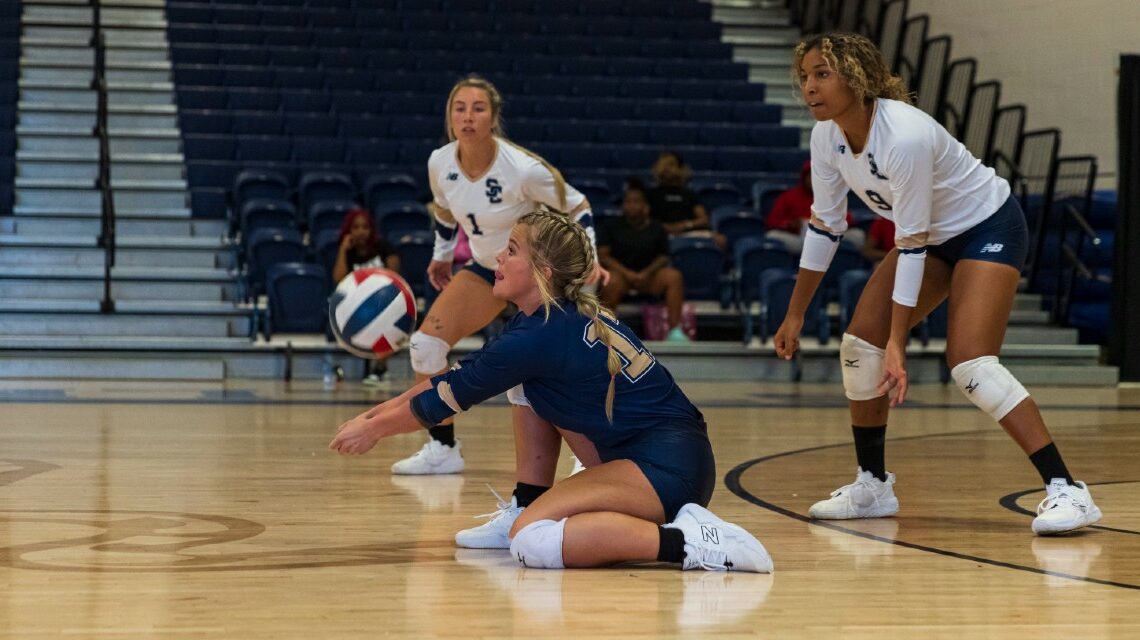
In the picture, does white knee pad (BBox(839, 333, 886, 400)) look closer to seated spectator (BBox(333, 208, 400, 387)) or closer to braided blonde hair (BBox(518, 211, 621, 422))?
braided blonde hair (BBox(518, 211, 621, 422))

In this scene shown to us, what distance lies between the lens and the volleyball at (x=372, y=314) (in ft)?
16.9

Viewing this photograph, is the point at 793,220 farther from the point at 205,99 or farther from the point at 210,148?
the point at 205,99

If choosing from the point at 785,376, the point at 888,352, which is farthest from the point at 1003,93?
the point at 888,352

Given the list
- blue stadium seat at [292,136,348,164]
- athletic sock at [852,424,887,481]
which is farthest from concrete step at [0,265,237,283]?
athletic sock at [852,424,887,481]

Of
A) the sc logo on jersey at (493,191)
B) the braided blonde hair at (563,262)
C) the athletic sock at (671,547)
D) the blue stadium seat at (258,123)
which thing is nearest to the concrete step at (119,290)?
the blue stadium seat at (258,123)

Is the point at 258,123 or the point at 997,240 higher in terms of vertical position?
the point at 997,240

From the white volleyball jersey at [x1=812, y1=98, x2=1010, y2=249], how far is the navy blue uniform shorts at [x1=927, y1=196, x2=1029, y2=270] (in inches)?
0.9

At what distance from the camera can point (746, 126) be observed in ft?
46.9

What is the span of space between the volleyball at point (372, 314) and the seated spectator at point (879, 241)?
663 centimetres

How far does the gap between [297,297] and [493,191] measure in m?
5.55

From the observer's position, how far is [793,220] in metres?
11.6

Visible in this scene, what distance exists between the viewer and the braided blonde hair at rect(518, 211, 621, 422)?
11.6 ft

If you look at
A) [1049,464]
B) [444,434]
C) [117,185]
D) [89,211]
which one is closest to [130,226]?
[89,211]

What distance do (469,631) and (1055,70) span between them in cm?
1163
